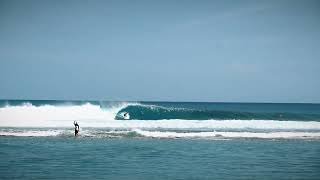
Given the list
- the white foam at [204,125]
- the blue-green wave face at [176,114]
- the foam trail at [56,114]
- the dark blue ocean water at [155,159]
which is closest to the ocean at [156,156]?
the dark blue ocean water at [155,159]

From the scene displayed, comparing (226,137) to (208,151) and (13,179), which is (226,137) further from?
(13,179)

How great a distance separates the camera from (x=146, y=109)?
48.0 metres

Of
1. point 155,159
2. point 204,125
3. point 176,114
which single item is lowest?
point 155,159

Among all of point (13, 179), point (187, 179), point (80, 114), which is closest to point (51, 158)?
point (13, 179)

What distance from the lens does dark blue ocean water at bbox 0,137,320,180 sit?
13.2 metres

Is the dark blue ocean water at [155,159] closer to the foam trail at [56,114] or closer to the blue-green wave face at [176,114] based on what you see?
the foam trail at [56,114]

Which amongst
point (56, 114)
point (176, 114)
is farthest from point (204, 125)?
point (56, 114)

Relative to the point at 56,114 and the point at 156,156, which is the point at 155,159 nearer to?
the point at 156,156

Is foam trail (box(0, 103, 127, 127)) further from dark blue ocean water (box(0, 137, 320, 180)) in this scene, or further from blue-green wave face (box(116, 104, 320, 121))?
dark blue ocean water (box(0, 137, 320, 180))

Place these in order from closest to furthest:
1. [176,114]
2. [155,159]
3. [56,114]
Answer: [155,159], [56,114], [176,114]

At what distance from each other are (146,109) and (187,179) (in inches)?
1402

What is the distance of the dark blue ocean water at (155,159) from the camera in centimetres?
1320

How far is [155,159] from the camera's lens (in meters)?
16.1

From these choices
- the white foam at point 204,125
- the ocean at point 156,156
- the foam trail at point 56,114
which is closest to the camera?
the ocean at point 156,156
